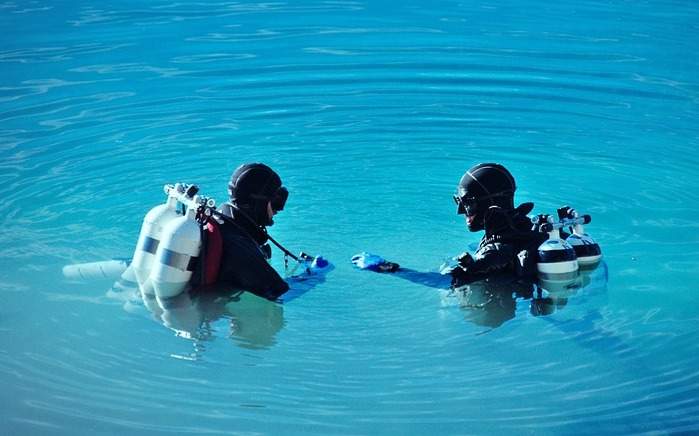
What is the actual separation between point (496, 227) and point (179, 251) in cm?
212

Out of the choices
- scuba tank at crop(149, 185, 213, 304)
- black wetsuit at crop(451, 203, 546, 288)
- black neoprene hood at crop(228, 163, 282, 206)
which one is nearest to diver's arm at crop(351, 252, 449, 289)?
black wetsuit at crop(451, 203, 546, 288)

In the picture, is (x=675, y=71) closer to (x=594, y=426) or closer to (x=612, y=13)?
(x=612, y=13)

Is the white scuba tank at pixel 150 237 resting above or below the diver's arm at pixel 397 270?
above

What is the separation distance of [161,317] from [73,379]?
2.74 ft

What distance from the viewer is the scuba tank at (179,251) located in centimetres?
639

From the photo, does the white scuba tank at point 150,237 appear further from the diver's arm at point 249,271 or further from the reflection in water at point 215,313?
the diver's arm at point 249,271

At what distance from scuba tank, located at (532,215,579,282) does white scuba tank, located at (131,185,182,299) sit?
7.84 ft

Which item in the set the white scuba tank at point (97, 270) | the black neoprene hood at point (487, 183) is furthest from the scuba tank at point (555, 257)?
the white scuba tank at point (97, 270)

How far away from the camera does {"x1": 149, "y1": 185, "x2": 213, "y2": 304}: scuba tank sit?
6391 millimetres

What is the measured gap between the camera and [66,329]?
6598mm

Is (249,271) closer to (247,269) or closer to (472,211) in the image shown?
(247,269)

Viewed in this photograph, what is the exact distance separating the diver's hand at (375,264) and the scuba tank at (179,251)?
4.49 feet

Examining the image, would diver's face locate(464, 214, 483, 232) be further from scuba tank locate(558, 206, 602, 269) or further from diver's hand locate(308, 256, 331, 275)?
diver's hand locate(308, 256, 331, 275)

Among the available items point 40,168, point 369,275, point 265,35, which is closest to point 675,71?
point 265,35
